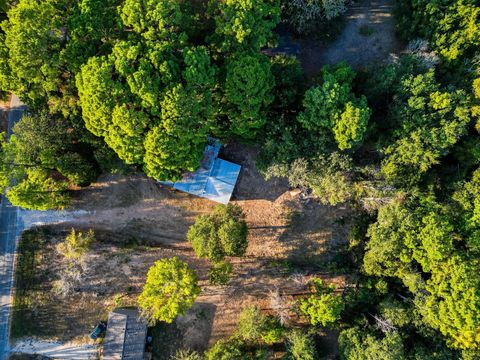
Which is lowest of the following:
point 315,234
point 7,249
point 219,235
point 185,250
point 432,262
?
point 7,249

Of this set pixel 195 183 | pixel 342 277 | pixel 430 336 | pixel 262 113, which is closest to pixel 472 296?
pixel 430 336

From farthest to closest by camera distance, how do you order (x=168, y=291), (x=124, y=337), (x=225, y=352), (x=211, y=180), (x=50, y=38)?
(x=211, y=180) → (x=124, y=337) → (x=225, y=352) → (x=168, y=291) → (x=50, y=38)

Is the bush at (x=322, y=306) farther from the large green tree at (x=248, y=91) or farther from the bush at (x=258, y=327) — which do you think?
the large green tree at (x=248, y=91)

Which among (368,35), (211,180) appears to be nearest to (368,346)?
(211,180)

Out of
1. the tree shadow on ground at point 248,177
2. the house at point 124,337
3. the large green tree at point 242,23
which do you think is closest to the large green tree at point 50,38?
the large green tree at point 242,23

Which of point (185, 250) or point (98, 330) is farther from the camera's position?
point (185, 250)

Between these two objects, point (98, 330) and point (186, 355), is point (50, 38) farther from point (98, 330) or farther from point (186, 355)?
point (186, 355)
